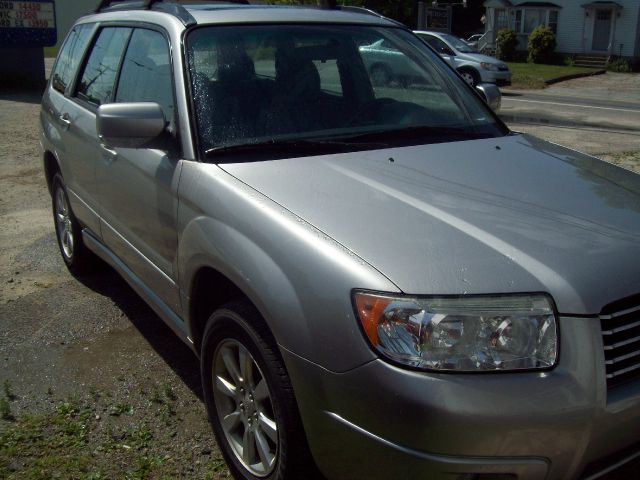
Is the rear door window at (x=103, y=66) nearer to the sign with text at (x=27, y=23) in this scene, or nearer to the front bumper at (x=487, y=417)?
the front bumper at (x=487, y=417)

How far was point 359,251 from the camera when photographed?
95.5 inches

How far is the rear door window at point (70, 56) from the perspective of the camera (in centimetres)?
506

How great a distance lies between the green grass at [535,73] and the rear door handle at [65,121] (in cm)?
2195

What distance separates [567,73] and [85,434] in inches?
1203

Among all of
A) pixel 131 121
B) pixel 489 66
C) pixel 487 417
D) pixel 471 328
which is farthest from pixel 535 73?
pixel 487 417

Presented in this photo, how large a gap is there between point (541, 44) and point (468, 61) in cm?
1618

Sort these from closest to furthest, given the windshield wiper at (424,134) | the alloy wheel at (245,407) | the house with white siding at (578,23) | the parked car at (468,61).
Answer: the alloy wheel at (245,407)
the windshield wiper at (424,134)
the parked car at (468,61)
the house with white siding at (578,23)

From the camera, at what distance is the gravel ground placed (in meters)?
3.29

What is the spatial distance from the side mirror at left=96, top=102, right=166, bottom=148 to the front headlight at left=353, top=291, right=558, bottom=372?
5.00ft

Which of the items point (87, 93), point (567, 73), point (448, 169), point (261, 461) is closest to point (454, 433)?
point (261, 461)

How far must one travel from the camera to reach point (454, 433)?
7.11ft

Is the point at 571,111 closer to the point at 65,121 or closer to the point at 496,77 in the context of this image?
the point at 496,77

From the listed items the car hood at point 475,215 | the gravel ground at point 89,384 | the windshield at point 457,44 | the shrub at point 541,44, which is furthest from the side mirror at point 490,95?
the shrub at point 541,44

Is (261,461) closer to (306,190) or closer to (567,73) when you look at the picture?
(306,190)
